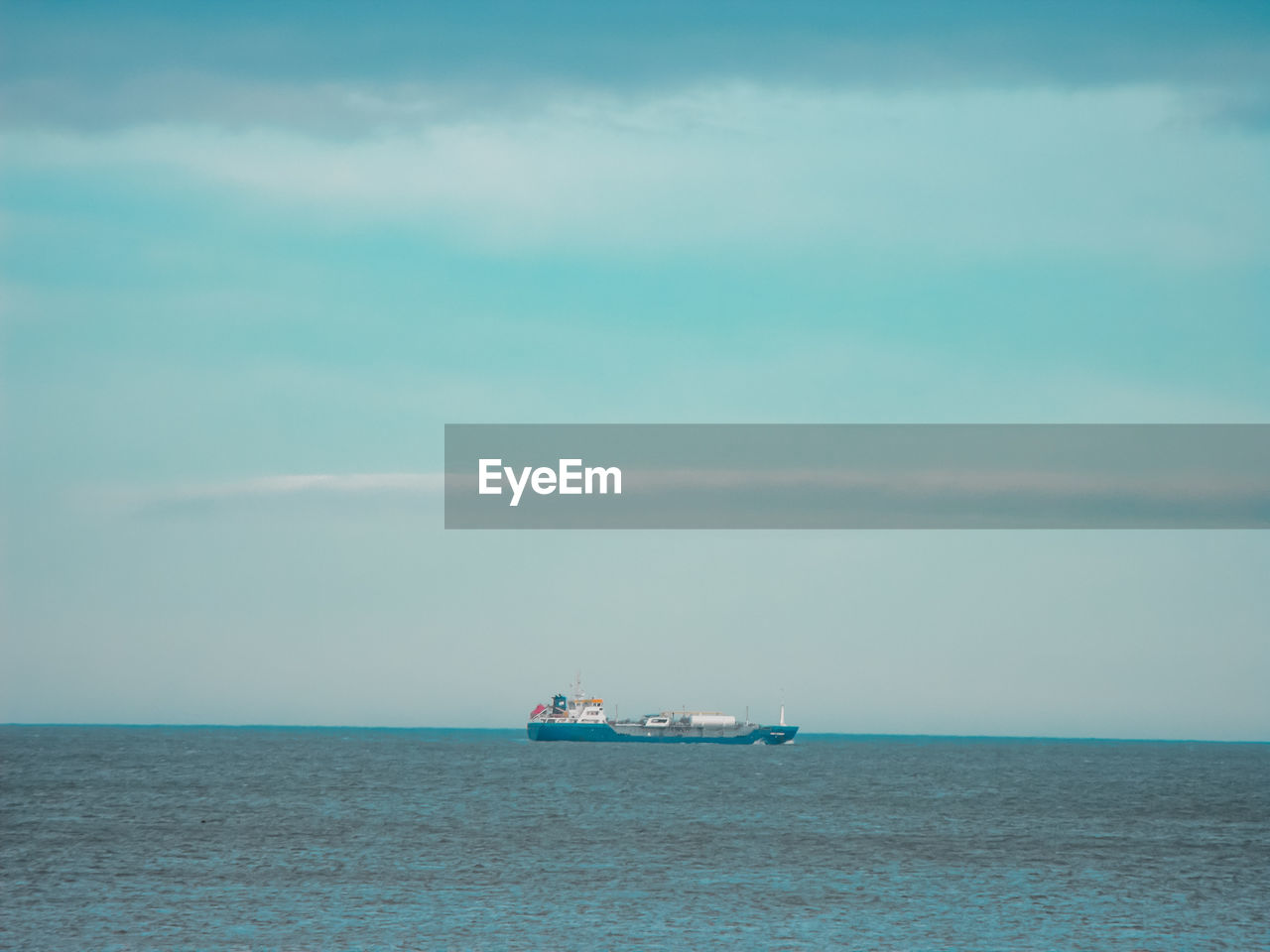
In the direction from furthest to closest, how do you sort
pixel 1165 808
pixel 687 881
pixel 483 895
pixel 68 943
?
1. pixel 1165 808
2. pixel 687 881
3. pixel 483 895
4. pixel 68 943

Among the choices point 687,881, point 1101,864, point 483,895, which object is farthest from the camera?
point 1101,864

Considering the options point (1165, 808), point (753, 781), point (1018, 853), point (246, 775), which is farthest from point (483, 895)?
point (246, 775)

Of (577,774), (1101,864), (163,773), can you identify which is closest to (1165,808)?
(1101,864)

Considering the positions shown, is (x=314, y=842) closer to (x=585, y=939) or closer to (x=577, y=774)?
(x=585, y=939)

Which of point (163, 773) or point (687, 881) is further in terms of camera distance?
point (163, 773)

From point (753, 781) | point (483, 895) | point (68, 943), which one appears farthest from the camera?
point (753, 781)

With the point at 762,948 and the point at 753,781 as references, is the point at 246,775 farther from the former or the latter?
the point at 762,948
